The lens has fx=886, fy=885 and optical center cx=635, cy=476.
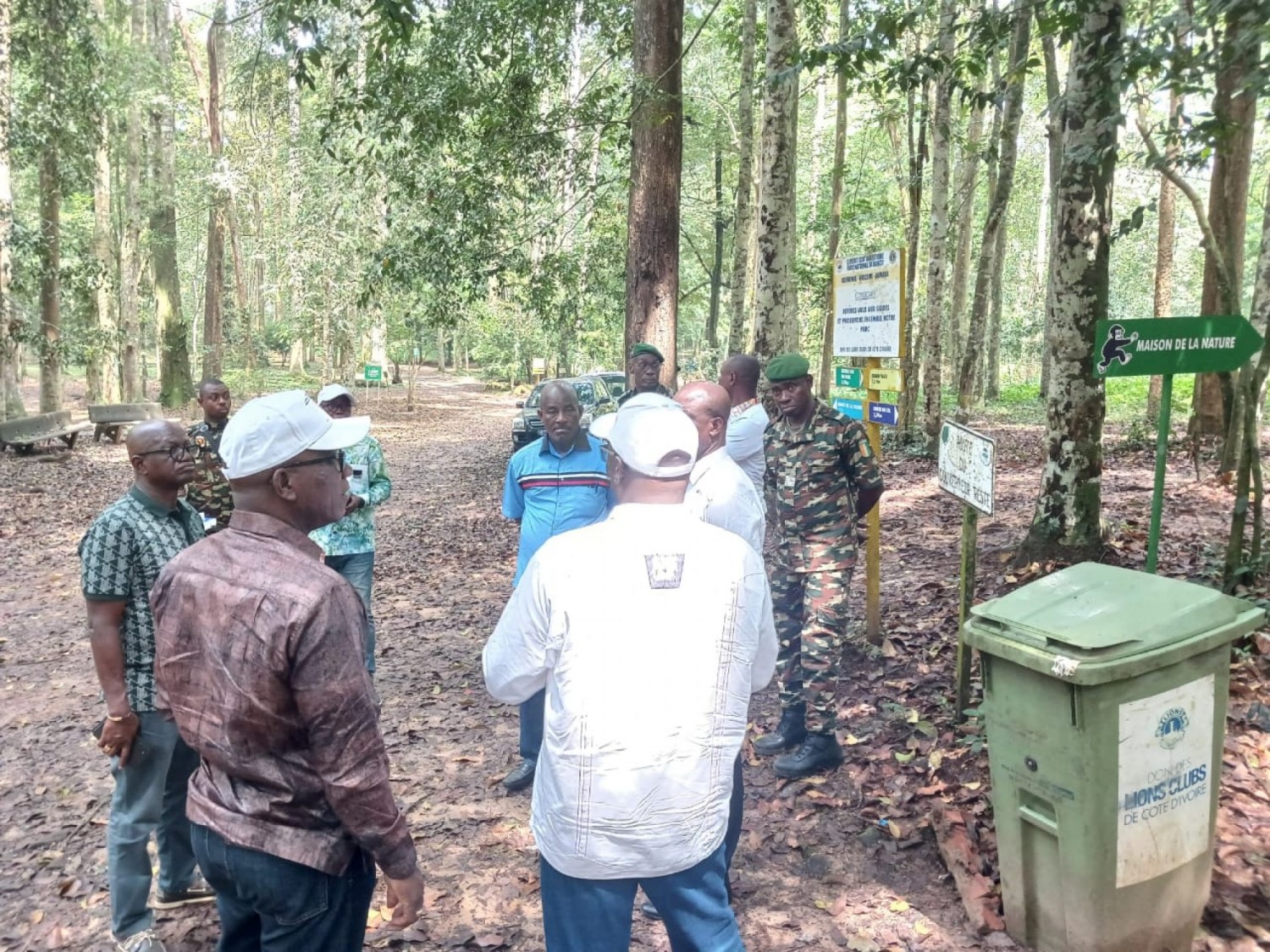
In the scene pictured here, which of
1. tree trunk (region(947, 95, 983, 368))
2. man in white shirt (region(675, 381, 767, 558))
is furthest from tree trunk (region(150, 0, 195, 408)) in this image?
man in white shirt (region(675, 381, 767, 558))

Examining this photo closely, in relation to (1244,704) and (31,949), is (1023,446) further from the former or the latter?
(31,949)

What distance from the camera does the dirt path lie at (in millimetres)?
3445

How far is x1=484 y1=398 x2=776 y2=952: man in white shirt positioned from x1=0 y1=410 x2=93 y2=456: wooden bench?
52.9 ft

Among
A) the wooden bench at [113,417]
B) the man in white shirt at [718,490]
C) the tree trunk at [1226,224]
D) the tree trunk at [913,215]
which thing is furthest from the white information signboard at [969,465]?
the wooden bench at [113,417]

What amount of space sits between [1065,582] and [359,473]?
3787 mm

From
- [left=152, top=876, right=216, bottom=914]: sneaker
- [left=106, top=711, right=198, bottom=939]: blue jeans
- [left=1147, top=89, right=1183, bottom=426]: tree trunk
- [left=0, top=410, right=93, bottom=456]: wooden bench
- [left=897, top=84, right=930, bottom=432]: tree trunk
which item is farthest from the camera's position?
[left=0, top=410, right=93, bottom=456]: wooden bench

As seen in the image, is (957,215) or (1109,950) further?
(957,215)

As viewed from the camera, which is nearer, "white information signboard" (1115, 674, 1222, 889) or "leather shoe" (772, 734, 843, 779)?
"white information signboard" (1115, 674, 1222, 889)

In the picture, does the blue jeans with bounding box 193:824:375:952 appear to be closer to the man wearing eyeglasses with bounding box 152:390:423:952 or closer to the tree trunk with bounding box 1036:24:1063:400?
the man wearing eyeglasses with bounding box 152:390:423:952

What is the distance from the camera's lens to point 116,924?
125 inches

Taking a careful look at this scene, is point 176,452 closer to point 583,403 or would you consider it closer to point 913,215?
point 583,403

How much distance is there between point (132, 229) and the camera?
63.1 ft

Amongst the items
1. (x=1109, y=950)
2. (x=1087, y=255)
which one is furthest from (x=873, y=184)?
(x=1109, y=950)

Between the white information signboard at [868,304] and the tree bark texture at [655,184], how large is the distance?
177cm
